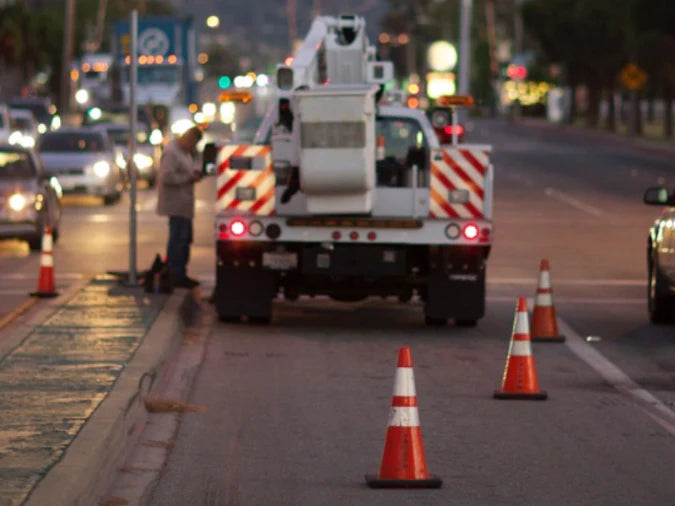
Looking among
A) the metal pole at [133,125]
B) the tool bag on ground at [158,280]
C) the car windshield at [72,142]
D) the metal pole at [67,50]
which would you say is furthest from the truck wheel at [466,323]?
the metal pole at [67,50]

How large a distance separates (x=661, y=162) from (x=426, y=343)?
46.8 metres

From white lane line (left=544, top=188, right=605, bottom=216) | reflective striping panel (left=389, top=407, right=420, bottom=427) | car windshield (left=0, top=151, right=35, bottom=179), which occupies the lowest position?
white lane line (left=544, top=188, right=605, bottom=216)

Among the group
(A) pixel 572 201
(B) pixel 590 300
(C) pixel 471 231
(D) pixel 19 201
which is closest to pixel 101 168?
(A) pixel 572 201

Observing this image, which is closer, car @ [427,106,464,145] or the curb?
the curb

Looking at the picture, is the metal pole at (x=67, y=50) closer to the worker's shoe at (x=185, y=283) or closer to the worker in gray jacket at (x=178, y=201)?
the worker in gray jacket at (x=178, y=201)

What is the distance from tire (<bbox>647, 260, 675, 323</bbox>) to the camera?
16984 mm

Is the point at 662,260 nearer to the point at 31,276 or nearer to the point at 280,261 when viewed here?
the point at 280,261

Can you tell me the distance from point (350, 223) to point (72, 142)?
927 inches

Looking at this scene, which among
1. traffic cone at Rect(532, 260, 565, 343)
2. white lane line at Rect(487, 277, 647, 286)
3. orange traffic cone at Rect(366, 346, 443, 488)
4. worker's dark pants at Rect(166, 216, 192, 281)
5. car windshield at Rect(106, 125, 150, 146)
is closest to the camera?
orange traffic cone at Rect(366, 346, 443, 488)

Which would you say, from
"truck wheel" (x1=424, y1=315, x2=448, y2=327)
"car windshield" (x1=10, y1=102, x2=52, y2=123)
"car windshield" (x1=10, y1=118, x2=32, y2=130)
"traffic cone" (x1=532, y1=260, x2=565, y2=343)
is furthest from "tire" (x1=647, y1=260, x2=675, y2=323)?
"car windshield" (x1=10, y1=102, x2=52, y2=123)

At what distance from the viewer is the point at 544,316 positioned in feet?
52.7

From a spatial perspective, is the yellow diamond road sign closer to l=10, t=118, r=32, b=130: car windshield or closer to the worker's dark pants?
l=10, t=118, r=32, b=130: car windshield

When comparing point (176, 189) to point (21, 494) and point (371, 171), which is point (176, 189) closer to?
point (371, 171)

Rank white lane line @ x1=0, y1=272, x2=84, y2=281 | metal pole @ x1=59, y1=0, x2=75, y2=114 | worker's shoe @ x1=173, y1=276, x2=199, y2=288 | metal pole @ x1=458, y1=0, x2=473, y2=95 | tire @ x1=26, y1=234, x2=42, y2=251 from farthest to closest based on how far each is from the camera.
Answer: metal pole @ x1=59, y1=0, x2=75, y2=114, metal pole @ x1=458, y1=0, x2=473, y2=95, tire @ x1=26, y1=234, x2=42, y2=251, white lane line @ x1=0, y1=272, x2=84, y2=281, worker's shoe @ x1=173, y1=276, x2=199, y2=288
